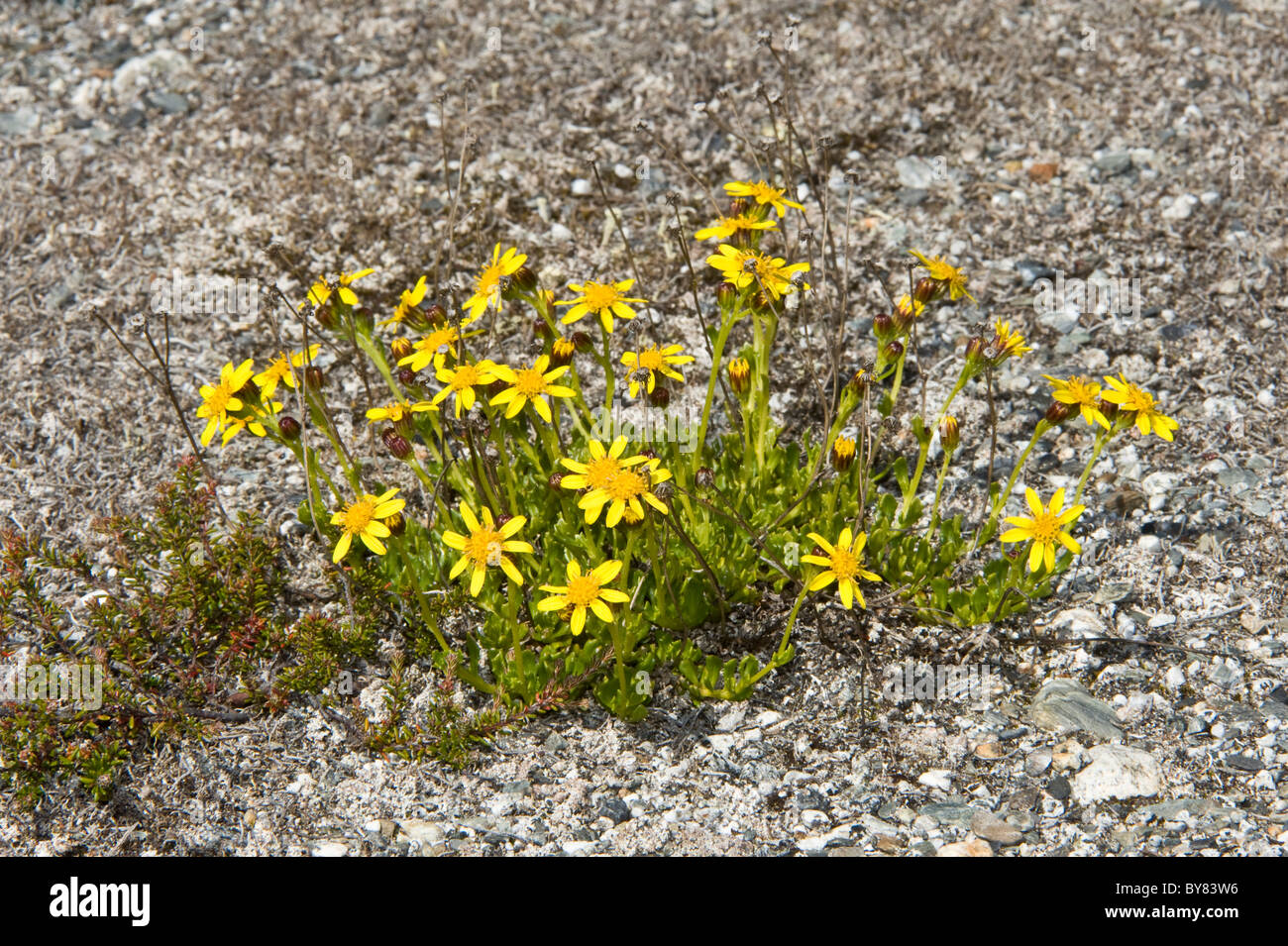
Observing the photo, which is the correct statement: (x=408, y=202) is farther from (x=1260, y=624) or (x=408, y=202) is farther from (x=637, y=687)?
(x=1260, y=624)

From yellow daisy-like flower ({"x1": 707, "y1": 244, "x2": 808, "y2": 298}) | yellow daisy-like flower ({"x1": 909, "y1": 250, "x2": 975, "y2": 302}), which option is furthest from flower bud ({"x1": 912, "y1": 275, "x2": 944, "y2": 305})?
yellow daisy-like flower ({"x1": 707, "y1": 244, "x2": 808, "y2": 298})

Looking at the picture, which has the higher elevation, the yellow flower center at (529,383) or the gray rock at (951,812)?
the yellow flower center at (529,383)

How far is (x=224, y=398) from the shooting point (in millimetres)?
3338

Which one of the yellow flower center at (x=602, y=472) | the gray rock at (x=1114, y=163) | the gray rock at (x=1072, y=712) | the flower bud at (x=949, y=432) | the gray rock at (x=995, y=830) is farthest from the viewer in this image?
the gray rock at (x=1114, y=163)

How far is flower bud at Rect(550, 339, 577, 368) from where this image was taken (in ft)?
11.2

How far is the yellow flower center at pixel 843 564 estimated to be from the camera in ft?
10.4

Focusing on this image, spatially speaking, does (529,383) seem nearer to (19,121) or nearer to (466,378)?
(466,378)

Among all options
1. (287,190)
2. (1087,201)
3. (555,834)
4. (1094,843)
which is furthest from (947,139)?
(555,834)

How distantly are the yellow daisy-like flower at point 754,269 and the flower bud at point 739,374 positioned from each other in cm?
27

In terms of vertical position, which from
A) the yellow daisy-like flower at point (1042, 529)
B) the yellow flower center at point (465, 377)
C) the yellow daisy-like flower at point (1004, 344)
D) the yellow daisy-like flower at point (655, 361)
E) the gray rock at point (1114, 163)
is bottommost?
the yellow daisy-like flower at point (1042, 529)

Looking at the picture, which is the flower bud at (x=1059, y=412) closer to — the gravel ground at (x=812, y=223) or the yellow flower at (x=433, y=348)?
the gravel ground at (x=812, y=223)

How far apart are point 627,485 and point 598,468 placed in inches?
5.2

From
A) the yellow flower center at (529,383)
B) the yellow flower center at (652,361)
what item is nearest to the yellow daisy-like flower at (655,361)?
the yellow flower center at (652,361)

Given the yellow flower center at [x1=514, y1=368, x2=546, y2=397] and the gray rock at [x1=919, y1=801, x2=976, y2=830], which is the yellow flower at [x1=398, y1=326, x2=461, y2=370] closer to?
the yellow flower center at [x1=514, y1=368, x2=546, y2=397]
